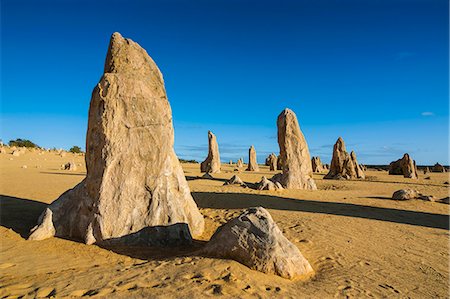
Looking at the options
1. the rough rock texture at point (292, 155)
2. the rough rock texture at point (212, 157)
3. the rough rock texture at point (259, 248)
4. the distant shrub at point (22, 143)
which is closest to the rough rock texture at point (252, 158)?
the rough rock texture at point (212, 157)

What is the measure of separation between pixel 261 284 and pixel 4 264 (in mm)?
4118

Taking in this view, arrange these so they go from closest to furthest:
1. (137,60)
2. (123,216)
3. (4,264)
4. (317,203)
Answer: (4,264)
(123,216)
(137,60)
(317,203)

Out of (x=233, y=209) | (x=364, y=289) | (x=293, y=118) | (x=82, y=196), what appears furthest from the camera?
(x=293, y=118)

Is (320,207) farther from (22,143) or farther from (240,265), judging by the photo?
(22,143)

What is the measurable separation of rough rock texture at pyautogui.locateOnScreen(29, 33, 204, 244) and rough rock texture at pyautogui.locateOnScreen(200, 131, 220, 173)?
20.6 m

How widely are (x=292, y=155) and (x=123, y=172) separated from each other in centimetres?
1134

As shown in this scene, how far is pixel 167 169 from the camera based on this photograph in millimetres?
6930

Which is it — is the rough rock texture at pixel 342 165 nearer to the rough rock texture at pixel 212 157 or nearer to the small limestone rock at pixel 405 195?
the rough rock texture at pixel 212 157

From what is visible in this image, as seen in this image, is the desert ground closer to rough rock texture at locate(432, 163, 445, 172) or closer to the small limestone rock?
the small limestone rock

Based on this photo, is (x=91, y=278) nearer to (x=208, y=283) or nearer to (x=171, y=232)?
(x=208, y=283)

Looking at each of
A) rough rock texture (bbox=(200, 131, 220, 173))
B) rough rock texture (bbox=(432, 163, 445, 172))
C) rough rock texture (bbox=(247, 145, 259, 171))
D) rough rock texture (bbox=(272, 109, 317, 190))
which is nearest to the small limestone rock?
rough rock texture (bbox=(272, 109, 317, 190))

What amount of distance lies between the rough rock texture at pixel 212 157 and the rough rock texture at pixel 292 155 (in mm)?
11081

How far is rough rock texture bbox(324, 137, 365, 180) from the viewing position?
2453cm

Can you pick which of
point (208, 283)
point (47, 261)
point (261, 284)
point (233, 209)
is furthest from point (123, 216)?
point (233, 209)
